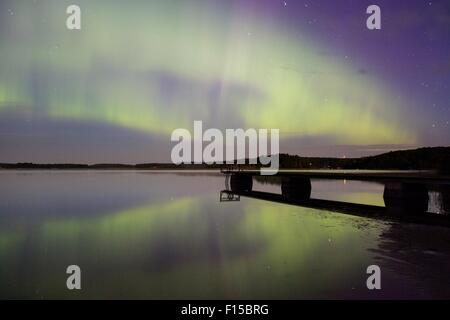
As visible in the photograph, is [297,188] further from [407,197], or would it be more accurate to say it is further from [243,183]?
[407,197]

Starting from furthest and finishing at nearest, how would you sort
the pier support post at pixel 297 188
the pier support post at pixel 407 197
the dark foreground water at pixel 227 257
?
1. the pier support post at pixel 297 188
2. the pier support post at pixel 407 197
3. the dark foreground water at pixel 227 257

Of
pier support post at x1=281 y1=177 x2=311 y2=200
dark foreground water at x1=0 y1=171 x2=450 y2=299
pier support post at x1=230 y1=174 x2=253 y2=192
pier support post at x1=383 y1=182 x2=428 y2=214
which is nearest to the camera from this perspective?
dark foreground water at x1=0 y1=171 x2=450 y2=299

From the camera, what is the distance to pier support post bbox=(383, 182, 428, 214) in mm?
27578

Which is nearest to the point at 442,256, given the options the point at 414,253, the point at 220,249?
the point at 414,253

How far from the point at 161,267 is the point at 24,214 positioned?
22.5 metres

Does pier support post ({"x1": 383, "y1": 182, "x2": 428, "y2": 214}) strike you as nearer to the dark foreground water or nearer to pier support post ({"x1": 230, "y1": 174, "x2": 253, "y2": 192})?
the dark foreground water

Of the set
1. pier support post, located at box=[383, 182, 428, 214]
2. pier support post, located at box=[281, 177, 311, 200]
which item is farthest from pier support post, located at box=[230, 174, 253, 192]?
pier support post, located at box=[383, 182, 428, 214]

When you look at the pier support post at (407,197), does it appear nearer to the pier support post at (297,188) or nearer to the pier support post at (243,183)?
the pier support post at (297,188)

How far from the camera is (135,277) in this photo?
12.2 meters

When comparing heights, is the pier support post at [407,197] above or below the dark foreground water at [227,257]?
above

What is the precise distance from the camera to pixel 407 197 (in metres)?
27.8

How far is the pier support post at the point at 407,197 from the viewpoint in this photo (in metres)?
27.6

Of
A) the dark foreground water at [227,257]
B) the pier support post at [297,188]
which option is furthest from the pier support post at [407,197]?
the pier support post at [297,188]
